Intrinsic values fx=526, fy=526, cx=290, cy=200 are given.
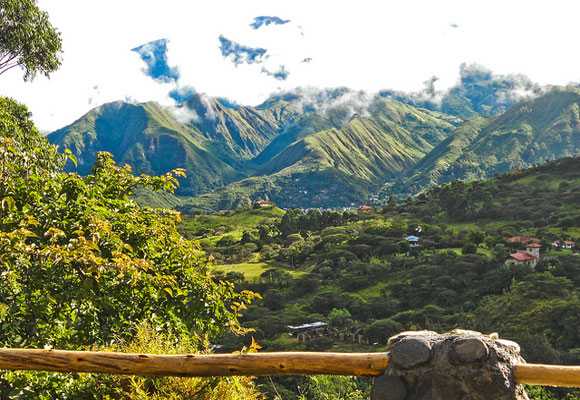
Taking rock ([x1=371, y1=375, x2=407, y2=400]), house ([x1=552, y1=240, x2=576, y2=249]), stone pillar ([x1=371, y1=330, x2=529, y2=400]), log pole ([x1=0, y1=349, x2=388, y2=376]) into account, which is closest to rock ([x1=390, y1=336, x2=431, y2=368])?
stone pillar ([x1=371, y1=330, x2=529, y2=400])

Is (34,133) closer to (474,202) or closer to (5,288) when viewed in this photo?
(5,288)

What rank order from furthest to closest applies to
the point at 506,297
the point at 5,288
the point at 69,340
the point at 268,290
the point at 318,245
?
the point at 318,245, the point at 268,290, the point at 506,297, the point at 69,340, the point at 5,288

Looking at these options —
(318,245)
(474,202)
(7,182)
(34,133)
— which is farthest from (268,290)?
(7,182)

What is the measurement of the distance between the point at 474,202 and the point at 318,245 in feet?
119

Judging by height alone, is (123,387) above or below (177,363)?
below

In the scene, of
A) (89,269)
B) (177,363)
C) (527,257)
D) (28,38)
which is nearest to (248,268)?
(527,257)

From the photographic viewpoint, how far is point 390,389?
524 cm

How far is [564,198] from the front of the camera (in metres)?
111

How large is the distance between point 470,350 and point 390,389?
2.89ft

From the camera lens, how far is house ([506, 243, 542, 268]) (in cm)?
7531

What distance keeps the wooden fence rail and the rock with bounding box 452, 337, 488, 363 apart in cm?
80

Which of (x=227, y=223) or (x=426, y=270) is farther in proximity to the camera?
(x=227, y=223)

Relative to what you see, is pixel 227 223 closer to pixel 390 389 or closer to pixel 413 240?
pixel 413 240

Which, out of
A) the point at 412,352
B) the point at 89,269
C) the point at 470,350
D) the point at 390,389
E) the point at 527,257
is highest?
the point at 89,269
